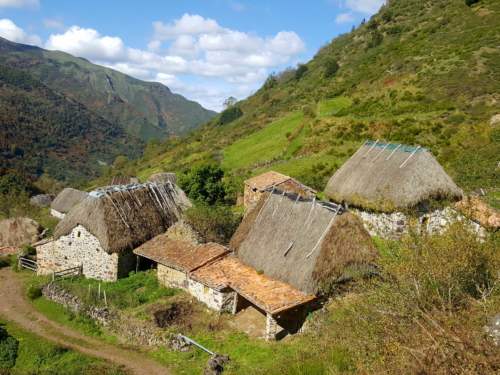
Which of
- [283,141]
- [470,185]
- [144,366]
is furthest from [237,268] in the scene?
[283,141]

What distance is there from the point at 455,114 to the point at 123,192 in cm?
2631

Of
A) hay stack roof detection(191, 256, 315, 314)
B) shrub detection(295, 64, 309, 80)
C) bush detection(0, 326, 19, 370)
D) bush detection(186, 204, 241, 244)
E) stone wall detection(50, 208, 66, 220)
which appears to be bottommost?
stone wall detection(50, 208, 66, 220)

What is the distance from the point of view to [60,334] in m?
18.2

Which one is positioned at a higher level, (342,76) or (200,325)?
(342,76)

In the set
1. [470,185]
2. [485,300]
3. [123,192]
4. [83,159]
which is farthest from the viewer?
[83,159]

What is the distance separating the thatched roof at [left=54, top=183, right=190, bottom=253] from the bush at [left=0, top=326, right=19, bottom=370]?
5595mm

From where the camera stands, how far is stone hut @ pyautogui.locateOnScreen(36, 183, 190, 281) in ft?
72.3

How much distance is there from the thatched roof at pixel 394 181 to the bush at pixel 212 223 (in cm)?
591

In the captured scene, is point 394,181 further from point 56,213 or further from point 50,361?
point 56,213

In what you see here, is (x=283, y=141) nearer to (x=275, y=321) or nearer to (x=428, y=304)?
(x=275, y=321)

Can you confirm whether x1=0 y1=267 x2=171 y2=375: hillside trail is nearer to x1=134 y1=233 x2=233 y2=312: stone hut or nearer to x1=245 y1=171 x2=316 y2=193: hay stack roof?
x1=134 y1=233 x2=233 y2=312: stone hut

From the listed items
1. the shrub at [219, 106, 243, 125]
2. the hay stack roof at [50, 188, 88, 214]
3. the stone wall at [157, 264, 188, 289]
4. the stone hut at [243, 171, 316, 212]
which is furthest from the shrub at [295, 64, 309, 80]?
the stone wall at [157, 264, 188, 289]

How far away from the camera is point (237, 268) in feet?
61.1

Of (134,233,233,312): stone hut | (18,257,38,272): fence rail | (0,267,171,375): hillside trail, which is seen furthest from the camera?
(18,257,38,272): fence rail
